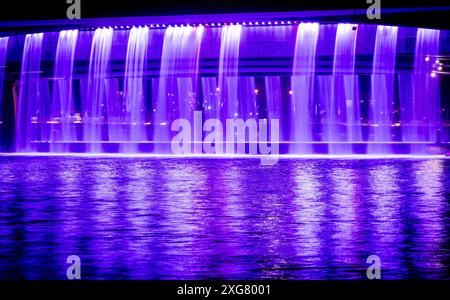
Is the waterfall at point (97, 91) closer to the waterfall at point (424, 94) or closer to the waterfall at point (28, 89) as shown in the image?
the waterfall at point (28, 89)

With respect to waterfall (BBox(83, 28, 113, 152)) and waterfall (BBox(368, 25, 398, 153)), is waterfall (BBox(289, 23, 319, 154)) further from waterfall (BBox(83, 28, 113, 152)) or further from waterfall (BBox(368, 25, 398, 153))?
waterfall (BBox(83, 28, 113, 152))

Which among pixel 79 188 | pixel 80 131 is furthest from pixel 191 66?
pixel 79 188

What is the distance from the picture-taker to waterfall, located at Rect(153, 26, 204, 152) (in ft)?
108

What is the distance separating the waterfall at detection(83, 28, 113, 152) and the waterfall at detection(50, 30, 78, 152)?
26.3 inches

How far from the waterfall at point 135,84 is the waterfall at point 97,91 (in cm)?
89

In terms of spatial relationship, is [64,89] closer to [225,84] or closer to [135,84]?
[135,84]

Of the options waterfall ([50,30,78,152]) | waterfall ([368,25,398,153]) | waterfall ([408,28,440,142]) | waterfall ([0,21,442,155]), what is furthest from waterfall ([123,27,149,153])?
waterfall ([408,28,440,142])

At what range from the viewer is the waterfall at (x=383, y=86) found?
1217 inches

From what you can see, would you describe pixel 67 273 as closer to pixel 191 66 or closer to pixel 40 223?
pixel 40 223

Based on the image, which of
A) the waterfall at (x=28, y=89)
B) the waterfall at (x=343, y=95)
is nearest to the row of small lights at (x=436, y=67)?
the waterfall at (x=343, y=95)
